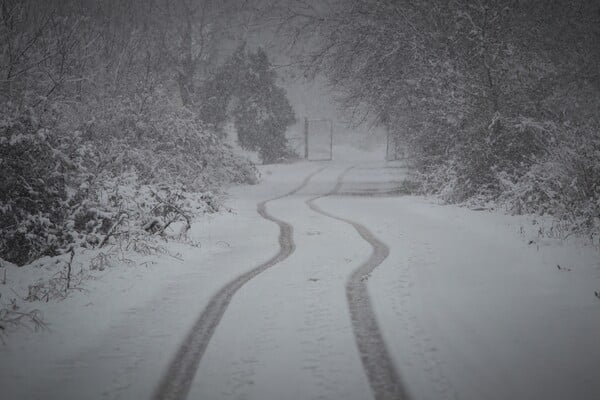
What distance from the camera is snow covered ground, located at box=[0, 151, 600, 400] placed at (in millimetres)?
3270

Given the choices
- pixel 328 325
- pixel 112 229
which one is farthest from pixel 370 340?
pixel 112 229

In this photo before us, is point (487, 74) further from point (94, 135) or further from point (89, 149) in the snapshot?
point (94, 135)

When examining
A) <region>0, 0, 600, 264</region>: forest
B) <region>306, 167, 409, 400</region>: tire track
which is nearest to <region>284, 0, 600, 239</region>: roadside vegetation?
<region>0, 0, 600, 264</region>: forest

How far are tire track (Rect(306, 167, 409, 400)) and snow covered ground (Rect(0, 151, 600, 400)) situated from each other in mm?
73

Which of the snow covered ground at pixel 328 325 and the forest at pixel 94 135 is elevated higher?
the forest at pixel 94 135

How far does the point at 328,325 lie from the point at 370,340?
492mm

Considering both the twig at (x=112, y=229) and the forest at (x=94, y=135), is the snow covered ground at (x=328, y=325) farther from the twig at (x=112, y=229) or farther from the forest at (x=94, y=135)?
the forest at (x=94, y=135)

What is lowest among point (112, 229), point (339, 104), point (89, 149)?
point (112, 229)

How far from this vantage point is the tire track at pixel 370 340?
10.5ft

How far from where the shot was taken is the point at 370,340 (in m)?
4.00

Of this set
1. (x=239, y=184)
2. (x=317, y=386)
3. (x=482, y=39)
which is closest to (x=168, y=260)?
(x=317, y=386)

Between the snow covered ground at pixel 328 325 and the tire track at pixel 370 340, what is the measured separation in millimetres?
73

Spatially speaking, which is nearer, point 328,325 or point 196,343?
point 196,343

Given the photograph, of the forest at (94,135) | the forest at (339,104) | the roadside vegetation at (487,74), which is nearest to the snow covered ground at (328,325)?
the forest at (94,135)
